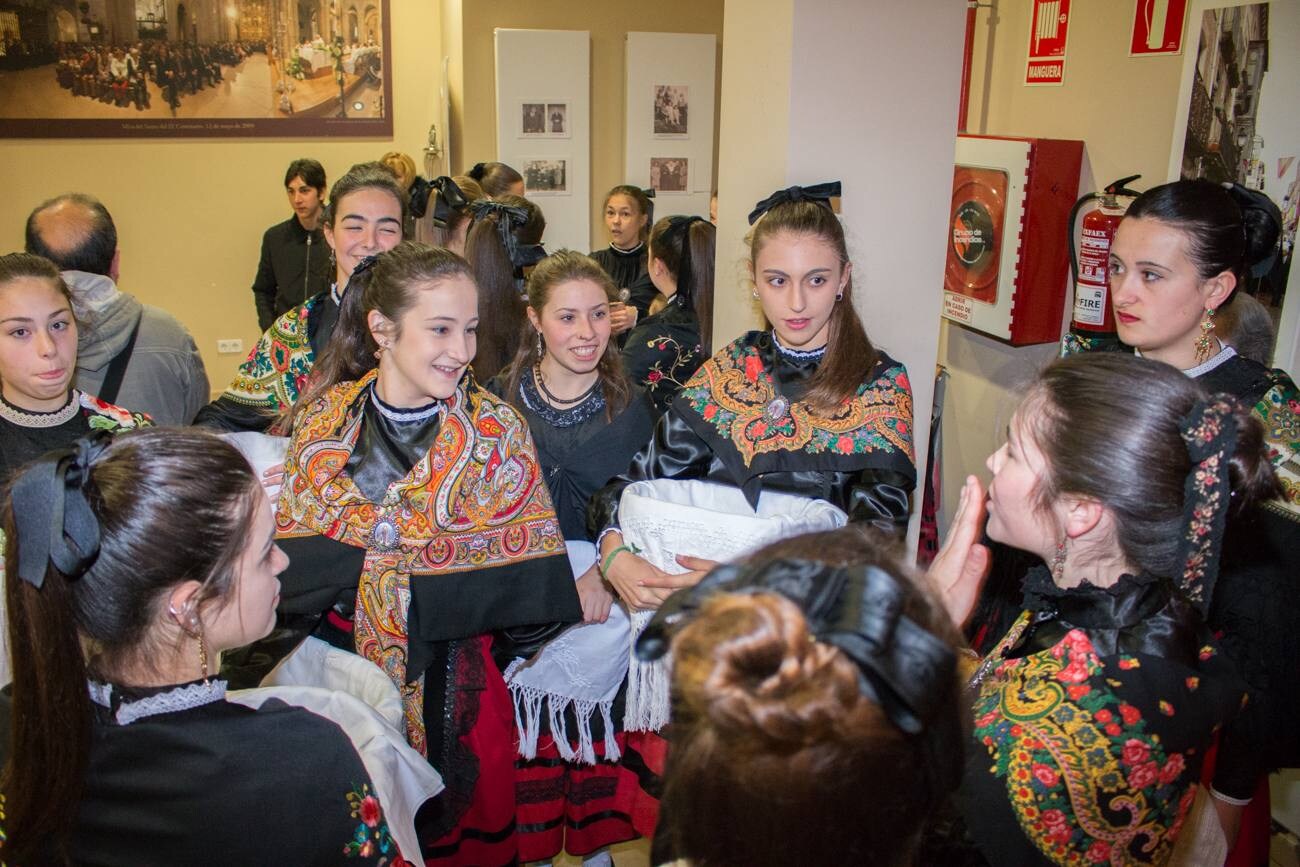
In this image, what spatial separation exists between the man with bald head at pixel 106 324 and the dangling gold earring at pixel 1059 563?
2556mm

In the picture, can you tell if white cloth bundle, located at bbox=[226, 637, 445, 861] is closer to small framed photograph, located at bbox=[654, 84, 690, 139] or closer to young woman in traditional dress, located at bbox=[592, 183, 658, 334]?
young woman in traditional dress, located at bbox=[592, 183, 658, 334]

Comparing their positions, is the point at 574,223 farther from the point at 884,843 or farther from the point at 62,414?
the point at 884,843

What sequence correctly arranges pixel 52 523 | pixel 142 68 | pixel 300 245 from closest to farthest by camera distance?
pixel 52 523
pixel 300 245
pixel 142 68

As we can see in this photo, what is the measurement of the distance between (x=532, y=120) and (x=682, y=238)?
9.09 ft

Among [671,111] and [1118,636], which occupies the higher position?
[671,111]

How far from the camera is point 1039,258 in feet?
13.0

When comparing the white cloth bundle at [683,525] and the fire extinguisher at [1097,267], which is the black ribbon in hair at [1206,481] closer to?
the white cloth bundle at [683,525]

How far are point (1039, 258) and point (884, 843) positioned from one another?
3404 millimetres

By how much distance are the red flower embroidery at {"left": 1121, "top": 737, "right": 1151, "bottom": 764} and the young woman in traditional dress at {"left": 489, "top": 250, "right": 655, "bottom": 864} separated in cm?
135

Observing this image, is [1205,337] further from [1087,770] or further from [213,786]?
[213,786]

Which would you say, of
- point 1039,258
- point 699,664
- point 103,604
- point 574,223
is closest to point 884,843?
point 699,664

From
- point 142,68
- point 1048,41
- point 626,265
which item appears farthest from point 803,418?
point 142,68

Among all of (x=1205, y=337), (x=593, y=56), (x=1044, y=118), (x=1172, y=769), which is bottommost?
(x=1172, y=769)

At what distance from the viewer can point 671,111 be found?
21.6ft
